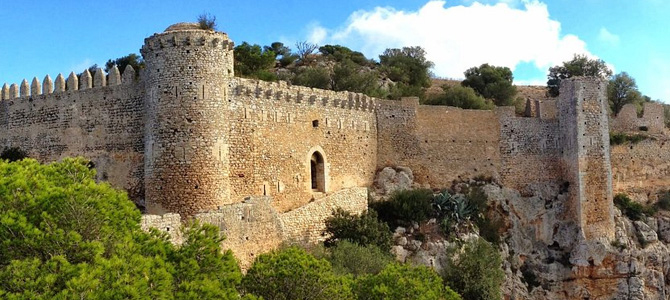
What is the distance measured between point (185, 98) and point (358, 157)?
8550mm

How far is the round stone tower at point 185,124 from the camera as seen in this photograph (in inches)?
992

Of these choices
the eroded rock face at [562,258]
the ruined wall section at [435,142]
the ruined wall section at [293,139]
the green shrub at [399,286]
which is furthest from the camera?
the ruined wall section at [435,142]

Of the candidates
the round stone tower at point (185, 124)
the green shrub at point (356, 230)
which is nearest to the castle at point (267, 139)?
the round stone tower at point (185, 124)

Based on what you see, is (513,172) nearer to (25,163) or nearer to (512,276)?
(512,276)

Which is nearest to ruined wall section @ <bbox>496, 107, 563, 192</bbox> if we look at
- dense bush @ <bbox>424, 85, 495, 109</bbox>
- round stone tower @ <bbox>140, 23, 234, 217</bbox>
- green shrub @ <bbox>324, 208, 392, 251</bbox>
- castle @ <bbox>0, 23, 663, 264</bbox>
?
castle @ <bbox>0, 23, 663, 264</bbox>

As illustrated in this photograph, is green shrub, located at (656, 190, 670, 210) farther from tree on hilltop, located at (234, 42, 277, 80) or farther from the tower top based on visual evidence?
the tower top

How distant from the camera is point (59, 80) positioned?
97.4 feet

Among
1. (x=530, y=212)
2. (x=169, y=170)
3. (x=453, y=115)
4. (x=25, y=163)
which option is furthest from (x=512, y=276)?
(x=25, y=163)

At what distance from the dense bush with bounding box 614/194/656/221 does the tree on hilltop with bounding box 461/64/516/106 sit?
48.7 ft

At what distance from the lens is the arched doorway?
30.5 meters

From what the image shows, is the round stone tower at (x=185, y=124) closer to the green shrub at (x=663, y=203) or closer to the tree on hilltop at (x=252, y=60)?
the tree on hilltop at (x=252, y=60)

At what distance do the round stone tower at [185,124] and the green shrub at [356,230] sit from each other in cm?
370

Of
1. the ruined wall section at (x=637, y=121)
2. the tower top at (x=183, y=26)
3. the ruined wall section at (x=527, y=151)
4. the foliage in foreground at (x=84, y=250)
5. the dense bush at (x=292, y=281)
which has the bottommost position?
the dense bush at (x=292, y=281)

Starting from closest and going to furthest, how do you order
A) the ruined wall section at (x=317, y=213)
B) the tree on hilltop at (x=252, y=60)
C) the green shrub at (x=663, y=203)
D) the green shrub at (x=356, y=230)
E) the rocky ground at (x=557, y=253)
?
1. the ruined wall section at (x=317, y=213)
2. the green shrub at (x=356, y=230)
3. the rocky ground at (x=557, y=253)
4. the green shrub at (x=663, y=203)
5. the tree on hilltop at (x=252, y=60)
